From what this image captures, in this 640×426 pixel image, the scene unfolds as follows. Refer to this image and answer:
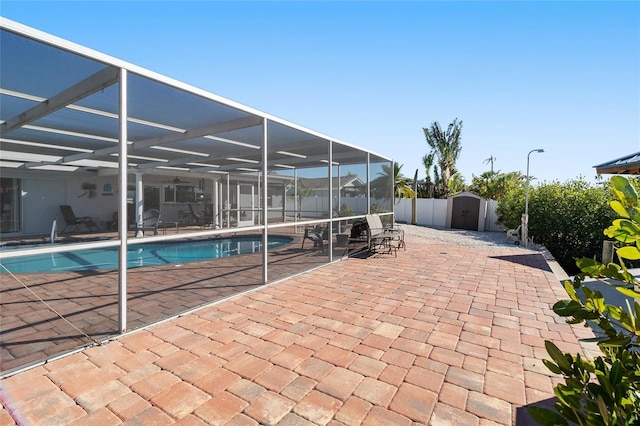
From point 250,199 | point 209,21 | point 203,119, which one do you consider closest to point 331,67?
point 209,21

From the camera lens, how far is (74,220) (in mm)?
12094

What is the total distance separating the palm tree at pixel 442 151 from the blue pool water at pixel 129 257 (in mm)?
16113

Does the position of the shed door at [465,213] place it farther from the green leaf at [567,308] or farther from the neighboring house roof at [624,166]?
the green leaf at [567,308]

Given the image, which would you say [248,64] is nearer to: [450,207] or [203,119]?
[203,119]

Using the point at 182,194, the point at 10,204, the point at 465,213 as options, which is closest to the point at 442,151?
the point at 465,213

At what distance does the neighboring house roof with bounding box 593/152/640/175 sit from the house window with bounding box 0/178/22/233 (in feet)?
56.6

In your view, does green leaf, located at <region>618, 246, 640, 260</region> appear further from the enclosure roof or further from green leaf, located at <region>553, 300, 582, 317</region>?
the enclosure roof

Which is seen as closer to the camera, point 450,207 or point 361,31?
point 361,31

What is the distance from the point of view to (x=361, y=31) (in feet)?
22.2

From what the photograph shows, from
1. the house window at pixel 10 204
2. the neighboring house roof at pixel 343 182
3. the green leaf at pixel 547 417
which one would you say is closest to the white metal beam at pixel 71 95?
the green leaf at pixel 547 417

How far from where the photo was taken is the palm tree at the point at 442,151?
2224 centimetres

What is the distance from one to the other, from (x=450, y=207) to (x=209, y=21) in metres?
14.3

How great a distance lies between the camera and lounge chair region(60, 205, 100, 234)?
39.5 ft

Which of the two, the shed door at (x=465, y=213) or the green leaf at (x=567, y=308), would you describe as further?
the shed door at (x=465, y=213)
